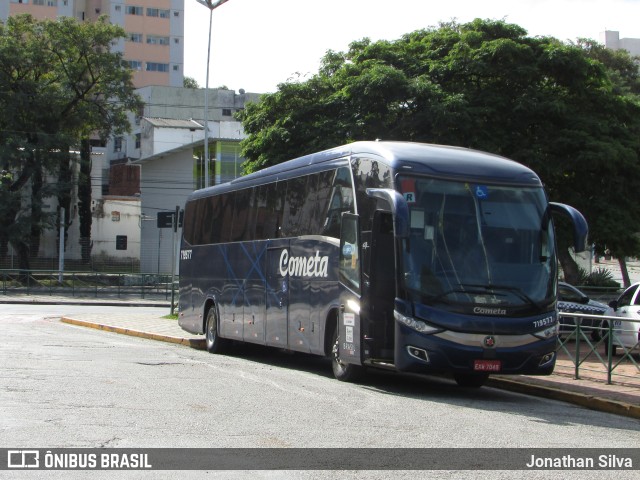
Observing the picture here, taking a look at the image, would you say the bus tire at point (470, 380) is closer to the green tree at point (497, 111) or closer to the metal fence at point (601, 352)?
the metal fence at point (601, 352)

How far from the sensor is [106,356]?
57.4ft

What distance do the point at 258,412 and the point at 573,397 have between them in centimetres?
512

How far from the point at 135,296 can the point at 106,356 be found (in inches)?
1157

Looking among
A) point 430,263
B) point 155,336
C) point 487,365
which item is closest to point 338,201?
point 430,263

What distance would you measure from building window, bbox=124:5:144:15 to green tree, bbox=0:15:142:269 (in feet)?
139

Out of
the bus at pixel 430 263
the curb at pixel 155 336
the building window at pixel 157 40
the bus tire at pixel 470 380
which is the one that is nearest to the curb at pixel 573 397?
the bus tire at pixel 470 380

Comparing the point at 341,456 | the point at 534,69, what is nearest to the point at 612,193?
the point at 534,69

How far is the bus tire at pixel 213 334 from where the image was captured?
20734 mm

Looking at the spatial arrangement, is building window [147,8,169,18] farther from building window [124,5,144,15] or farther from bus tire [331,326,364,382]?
bus tire [331,326,364,382]

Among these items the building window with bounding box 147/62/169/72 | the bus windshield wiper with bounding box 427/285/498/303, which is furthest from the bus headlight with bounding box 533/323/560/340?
the building window with bounding box 147/62/169/72

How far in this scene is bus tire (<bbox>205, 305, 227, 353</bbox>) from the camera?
2073cm

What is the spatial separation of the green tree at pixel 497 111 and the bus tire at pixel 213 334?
6.49m

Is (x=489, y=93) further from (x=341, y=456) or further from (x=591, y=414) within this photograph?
→ (x=341, y=456)

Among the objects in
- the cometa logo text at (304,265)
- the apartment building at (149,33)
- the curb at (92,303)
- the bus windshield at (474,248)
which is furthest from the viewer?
the apartment building at (149,33)
